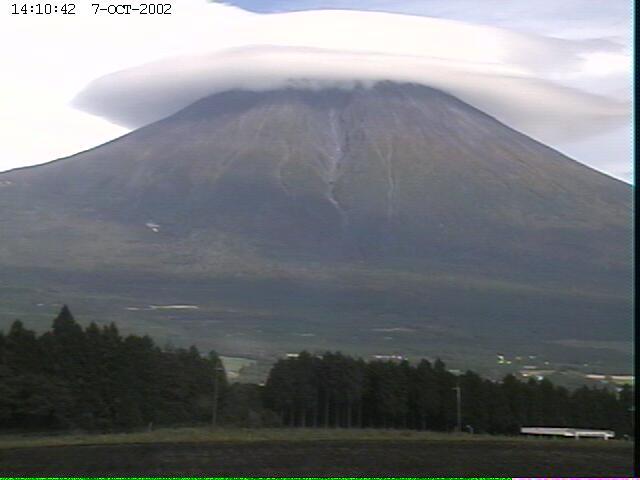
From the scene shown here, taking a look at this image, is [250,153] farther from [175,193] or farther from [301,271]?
[301,271]

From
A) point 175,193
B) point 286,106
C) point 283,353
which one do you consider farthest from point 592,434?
point 286,106

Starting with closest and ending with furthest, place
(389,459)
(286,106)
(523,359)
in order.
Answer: (389,459) → (523,359) → (286,106)

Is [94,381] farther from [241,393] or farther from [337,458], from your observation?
[337,458]

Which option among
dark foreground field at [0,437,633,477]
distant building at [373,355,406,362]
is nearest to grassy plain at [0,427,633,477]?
dark foreground field at [0,437,633,477]

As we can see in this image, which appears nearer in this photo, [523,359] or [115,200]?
[523,359]

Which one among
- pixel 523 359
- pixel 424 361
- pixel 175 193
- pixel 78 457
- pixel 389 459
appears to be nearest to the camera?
pixel 78 457

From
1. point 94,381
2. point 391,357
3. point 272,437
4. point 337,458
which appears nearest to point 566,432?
point 391,357

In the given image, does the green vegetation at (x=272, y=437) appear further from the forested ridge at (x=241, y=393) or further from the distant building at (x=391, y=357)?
the distant building at (x=391, y=357)
